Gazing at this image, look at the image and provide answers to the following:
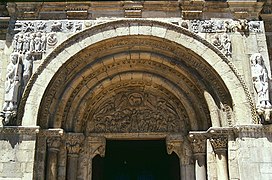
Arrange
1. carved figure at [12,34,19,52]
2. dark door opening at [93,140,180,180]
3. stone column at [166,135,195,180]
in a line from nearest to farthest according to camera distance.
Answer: carved figure at [12,34,19,52] < stone column at [166,135,195,180] < dark door opening at [93,140,180,180]

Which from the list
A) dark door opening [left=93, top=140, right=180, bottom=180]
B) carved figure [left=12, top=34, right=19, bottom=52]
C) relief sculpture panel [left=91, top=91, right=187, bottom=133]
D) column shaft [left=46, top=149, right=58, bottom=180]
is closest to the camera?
column shaft [left=46, top=149, right=58, bottom=180]

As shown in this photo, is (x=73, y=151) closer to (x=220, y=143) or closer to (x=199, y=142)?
(x=199, y=142)

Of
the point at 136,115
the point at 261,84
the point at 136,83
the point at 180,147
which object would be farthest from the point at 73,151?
the point at 261,84

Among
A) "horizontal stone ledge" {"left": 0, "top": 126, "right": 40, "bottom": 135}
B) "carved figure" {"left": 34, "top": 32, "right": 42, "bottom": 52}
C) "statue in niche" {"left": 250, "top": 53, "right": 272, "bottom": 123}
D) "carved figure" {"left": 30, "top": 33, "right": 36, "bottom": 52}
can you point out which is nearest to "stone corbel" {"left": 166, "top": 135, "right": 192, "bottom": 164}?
"statue in niche" {"left": 250, "top": 53, "right": 272, "bottom": 123}

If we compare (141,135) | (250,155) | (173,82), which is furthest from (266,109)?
(141,135)

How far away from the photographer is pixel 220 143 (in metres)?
8.39

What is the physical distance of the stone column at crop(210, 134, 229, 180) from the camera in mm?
8263

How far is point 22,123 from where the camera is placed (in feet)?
26.9

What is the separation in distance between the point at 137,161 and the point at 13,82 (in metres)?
5.10

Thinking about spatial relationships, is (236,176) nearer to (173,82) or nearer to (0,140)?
(173,82)

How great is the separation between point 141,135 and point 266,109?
324cm

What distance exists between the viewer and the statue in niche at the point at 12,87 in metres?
8.09

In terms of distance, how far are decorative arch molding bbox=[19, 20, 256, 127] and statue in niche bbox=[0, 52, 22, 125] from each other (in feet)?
0.70

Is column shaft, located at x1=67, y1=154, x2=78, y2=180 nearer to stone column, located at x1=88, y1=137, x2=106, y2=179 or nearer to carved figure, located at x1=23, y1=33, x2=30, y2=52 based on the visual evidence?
stone column, located at x1=88, y1=137, x2=106, y2=179
